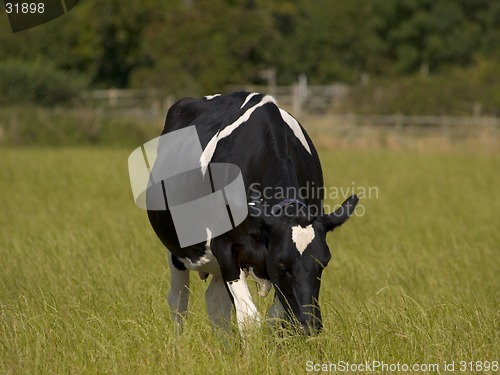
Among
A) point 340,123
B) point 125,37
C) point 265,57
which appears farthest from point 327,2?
point 340,123

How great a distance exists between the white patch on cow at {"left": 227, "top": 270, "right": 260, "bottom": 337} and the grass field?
13cm

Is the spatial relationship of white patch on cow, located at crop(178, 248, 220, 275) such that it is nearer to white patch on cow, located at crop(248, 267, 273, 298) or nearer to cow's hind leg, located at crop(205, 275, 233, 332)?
cow's hind leg, located at crop(205, 275, 233, 332)

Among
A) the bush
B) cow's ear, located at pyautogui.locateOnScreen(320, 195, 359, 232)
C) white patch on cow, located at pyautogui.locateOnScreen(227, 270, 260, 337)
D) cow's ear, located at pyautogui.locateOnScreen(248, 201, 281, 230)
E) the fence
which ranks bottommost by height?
the fence

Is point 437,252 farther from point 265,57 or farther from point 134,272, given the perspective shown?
point 265,57

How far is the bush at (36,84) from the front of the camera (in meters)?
34.8

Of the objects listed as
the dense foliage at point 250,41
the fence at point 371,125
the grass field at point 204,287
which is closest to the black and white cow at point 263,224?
the grass field at point 204,287

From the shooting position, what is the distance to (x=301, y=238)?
16.8 feet

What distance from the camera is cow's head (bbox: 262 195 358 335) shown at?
5090 millimetres

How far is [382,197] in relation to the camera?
1692 cm

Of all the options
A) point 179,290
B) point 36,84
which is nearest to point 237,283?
point 179,290

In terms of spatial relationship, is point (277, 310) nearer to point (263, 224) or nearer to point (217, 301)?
point (263, 224)

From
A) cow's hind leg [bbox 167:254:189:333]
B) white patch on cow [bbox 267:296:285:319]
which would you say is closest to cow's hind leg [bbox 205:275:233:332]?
cow's hind leg [bbox 167:254:189:333]

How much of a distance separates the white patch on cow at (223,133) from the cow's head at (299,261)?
1.12 meters

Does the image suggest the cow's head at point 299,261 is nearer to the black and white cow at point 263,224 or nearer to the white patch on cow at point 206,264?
the black and white cow at point 263,224
